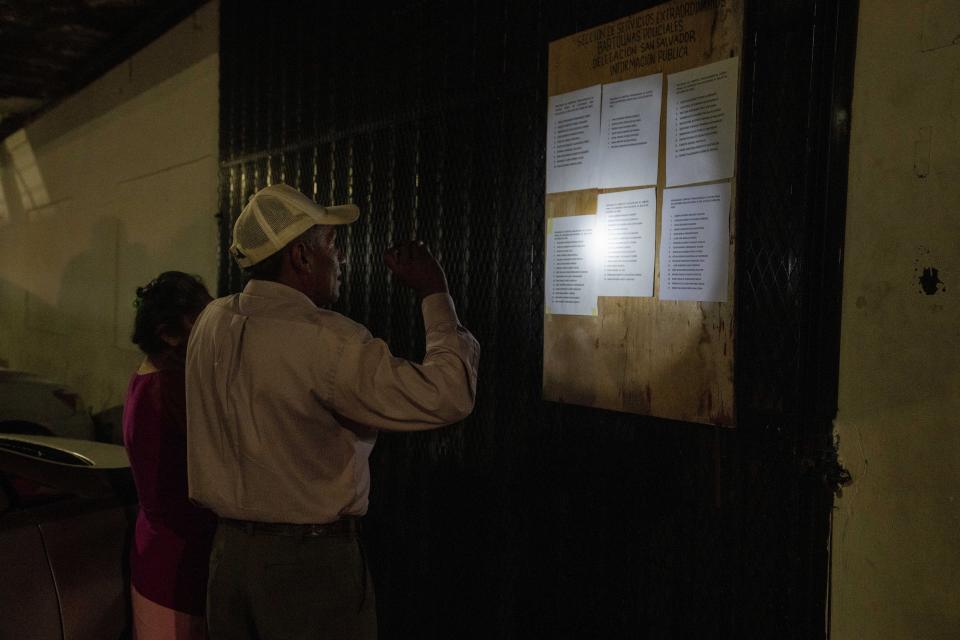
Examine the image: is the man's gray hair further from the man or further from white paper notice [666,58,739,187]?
white paper notice [666,58,739,187]

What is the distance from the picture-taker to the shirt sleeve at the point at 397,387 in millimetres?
2031

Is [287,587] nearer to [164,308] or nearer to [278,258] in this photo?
[278,258]

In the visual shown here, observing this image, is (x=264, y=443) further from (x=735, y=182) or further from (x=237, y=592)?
(x=735, y=182)

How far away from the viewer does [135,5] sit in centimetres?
698

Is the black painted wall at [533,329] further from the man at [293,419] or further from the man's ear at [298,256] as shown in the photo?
the man's ear at [298,256]

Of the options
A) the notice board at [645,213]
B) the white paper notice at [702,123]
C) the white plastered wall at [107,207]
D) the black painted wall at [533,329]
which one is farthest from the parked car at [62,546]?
the white plastered wall at [107,207]

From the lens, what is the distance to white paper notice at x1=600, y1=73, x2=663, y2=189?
8.97 feet

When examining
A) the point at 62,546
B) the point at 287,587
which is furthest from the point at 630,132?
the point at 62,546

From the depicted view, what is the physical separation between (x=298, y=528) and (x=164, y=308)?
115 centimetres

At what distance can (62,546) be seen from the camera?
3080 mm

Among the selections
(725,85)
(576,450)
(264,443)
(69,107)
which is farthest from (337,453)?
(69,107)

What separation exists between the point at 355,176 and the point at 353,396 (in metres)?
2.59

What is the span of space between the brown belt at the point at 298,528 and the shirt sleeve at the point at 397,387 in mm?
336

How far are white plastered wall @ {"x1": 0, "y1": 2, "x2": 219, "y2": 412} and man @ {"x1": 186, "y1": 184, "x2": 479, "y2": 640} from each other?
4087 millimetres
